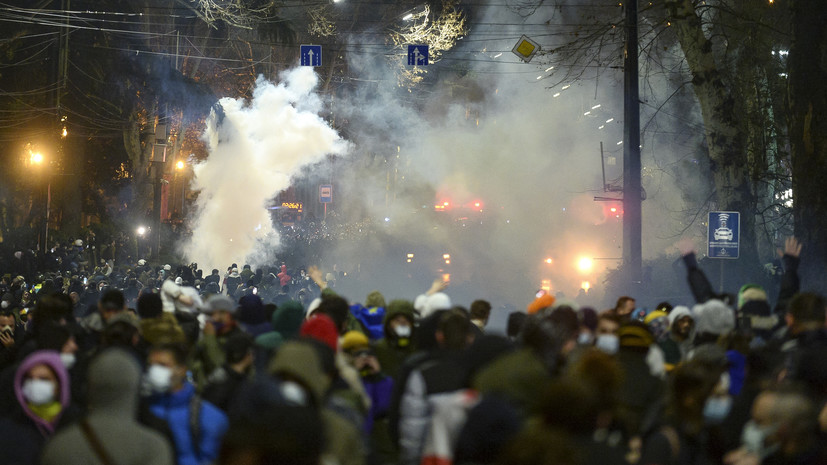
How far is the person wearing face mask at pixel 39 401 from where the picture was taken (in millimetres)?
4414

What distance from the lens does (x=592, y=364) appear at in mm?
3701

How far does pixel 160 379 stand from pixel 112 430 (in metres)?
1.07

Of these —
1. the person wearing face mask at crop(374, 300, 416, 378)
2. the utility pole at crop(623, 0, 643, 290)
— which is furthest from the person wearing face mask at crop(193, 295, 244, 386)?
the utility pole at crop(623, 0, 643, 290)

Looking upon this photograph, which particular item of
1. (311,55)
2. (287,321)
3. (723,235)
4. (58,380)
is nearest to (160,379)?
(58,380)

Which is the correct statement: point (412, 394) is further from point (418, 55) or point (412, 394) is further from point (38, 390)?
point (418, 55)

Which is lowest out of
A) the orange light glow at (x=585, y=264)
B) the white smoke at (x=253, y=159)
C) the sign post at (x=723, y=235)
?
the orange light glow at (x=585, y=264)

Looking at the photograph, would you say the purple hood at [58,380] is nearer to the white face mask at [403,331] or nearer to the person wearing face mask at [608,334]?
the white face mask at [403,331]

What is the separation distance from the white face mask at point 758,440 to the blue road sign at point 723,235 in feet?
34.5

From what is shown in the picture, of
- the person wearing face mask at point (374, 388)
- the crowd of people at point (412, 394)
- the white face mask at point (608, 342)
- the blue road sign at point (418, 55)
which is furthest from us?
the blue road sign at point (418, 55)

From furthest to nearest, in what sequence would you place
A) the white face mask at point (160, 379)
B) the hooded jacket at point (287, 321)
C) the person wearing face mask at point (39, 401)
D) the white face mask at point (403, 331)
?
the white face mask at point (403, 331) < the hooded jacket at point (287, 321) < the white face mask at point (160, 379) < the person wearing face mask at point (39, 401)

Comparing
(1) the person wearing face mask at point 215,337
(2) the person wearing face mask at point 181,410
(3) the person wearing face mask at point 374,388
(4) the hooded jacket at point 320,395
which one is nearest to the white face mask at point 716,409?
(4) the hooded jacket at point 320,395

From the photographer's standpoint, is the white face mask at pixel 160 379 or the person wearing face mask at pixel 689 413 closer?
the person wearing face mask at pixel 689 413

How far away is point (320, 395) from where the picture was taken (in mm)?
4016

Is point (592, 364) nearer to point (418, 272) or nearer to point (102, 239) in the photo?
point (102, 239)
